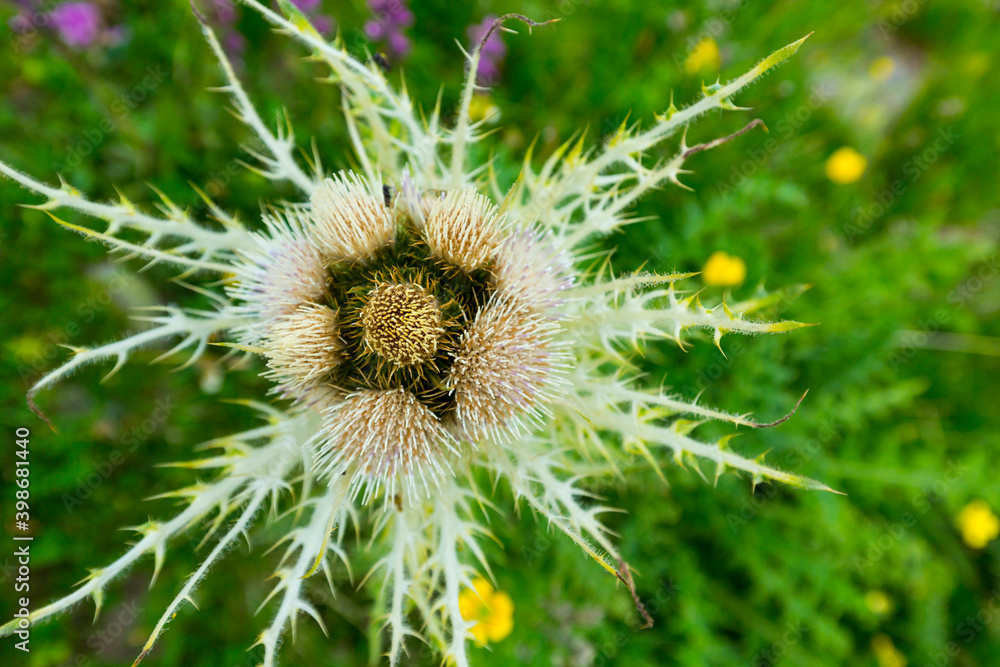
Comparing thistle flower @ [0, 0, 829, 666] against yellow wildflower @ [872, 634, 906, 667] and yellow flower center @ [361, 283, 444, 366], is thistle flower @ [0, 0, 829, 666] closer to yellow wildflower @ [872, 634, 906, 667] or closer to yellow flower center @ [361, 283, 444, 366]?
yellow flower center @ [361, 283, 444, 366]

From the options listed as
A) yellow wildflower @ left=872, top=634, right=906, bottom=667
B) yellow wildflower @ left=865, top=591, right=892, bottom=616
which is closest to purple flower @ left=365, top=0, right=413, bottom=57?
yellow wildflower @ left=865, top=591, right=892, bottom=616

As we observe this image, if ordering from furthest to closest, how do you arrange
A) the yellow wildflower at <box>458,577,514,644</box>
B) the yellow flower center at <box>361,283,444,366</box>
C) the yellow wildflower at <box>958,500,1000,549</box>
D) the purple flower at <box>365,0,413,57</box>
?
the yellow wildflower at <box>958,500,1000,549</box>
the purple flower at <box>365,0,413,57</box>
the yellow wildflower at <box>458,577,514,644</box>
the yellow flower center at <box>361,283,444,366</box>

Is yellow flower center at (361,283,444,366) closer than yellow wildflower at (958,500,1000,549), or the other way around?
yellow flower center at (361,283,444,366)

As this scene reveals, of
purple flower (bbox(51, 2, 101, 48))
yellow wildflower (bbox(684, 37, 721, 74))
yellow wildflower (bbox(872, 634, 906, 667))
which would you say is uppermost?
purple flower (bbox(51, 2, 101, 48))

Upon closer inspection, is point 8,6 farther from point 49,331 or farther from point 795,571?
point 795,571

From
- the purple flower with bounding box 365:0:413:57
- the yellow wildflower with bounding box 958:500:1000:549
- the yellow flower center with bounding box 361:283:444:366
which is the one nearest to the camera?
the yellow flower center with bounding box 361:283:444:366

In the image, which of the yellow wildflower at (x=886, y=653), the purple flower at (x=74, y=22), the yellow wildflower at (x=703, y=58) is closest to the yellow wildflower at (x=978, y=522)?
the yellow wildflower at (x=886, y=653)
